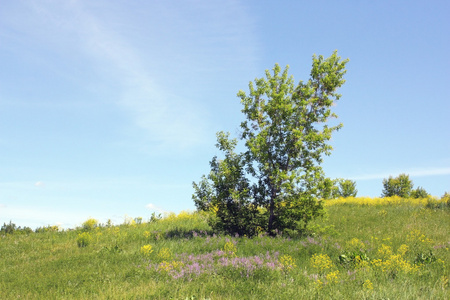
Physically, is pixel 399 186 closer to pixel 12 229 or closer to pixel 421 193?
pixel 421 193

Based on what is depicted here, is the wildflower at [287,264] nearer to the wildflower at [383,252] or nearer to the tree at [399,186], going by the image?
the wildflower at [383,252]

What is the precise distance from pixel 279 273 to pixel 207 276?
1.72 meters

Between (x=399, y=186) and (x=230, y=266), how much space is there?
44802 millimetres

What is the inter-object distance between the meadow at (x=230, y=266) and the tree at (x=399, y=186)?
32052 mm

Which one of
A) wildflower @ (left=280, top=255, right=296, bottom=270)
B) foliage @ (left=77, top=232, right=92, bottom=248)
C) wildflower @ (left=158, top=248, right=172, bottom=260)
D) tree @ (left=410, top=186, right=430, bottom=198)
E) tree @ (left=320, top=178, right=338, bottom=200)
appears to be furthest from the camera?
tree @ (left=410, top=186, right=430, bottom=198)

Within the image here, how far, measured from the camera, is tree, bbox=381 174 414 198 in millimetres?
46250

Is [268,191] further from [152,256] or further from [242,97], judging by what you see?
Answer: [152,256]

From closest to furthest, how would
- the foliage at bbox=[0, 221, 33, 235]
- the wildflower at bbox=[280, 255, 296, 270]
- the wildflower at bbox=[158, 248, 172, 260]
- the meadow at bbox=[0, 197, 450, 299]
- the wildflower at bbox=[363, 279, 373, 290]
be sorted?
the wildflower at bbox=[363, 279, 373, 290], the meadow at bbox=[0, 197, 450, 299], the wildflower at bbox=[280, 255, 296, 270], the wildflower at bbox=[158, 248, 172, 260], the foliage at bbox=[0, 221, 33, 235]

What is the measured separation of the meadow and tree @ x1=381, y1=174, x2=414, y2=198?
3205cm

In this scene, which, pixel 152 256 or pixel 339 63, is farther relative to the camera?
pixel 339 63

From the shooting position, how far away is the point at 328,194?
13.9 m

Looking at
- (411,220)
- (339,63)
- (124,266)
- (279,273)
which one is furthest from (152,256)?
(411,220)

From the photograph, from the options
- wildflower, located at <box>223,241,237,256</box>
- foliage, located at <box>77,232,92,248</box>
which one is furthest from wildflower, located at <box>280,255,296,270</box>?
foliage, located at <box>77,232,92,248</box>

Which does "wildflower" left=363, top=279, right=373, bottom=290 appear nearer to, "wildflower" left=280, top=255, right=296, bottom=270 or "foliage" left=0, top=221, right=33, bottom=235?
"wildflower" left=280, top=255, right=296, bottom=270
